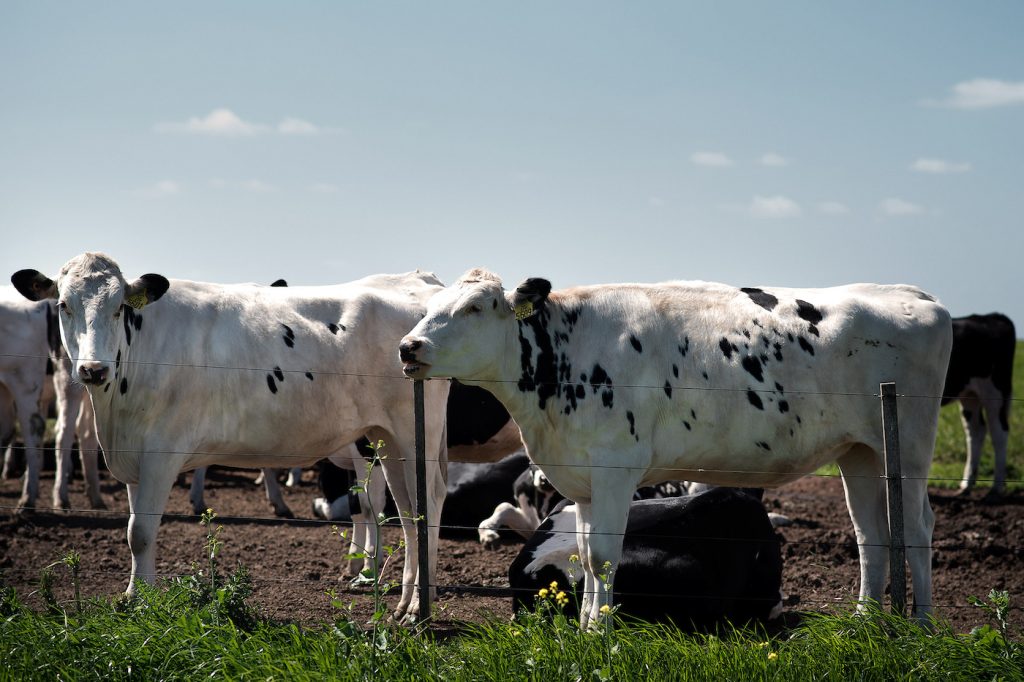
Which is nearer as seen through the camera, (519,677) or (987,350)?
(519,677)

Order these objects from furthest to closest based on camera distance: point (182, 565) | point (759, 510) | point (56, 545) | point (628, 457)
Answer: point (56, 545) → point (182, 565) → point (759, 510) → point (628, 457)

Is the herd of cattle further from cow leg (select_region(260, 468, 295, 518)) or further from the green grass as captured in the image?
cow leg (select_region(260, 468, 295, 518))

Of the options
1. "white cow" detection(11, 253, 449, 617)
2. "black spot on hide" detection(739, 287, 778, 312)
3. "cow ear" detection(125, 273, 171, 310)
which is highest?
"cow ear" detection(125, 273, 171, 310)

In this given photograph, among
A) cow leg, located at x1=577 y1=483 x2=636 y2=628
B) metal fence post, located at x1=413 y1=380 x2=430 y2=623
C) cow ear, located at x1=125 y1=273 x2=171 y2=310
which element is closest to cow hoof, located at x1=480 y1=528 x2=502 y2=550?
cow leg, located at x1=577 y1=483 x2=636 y2=628

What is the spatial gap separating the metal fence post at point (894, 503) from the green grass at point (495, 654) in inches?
10.3

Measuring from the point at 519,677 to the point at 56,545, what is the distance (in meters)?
7.21

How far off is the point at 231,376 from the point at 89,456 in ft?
19.2

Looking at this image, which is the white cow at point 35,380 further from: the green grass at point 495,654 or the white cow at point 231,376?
the green grass at point 495,654

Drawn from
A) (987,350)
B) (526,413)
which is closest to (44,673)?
(526,413)

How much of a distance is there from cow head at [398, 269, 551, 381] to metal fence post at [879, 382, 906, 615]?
90.6 inches

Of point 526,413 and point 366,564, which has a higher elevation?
point 526,413

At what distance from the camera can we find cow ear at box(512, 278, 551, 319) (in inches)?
290

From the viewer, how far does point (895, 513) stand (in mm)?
6371

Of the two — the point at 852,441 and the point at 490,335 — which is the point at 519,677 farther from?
the point at 852,441
